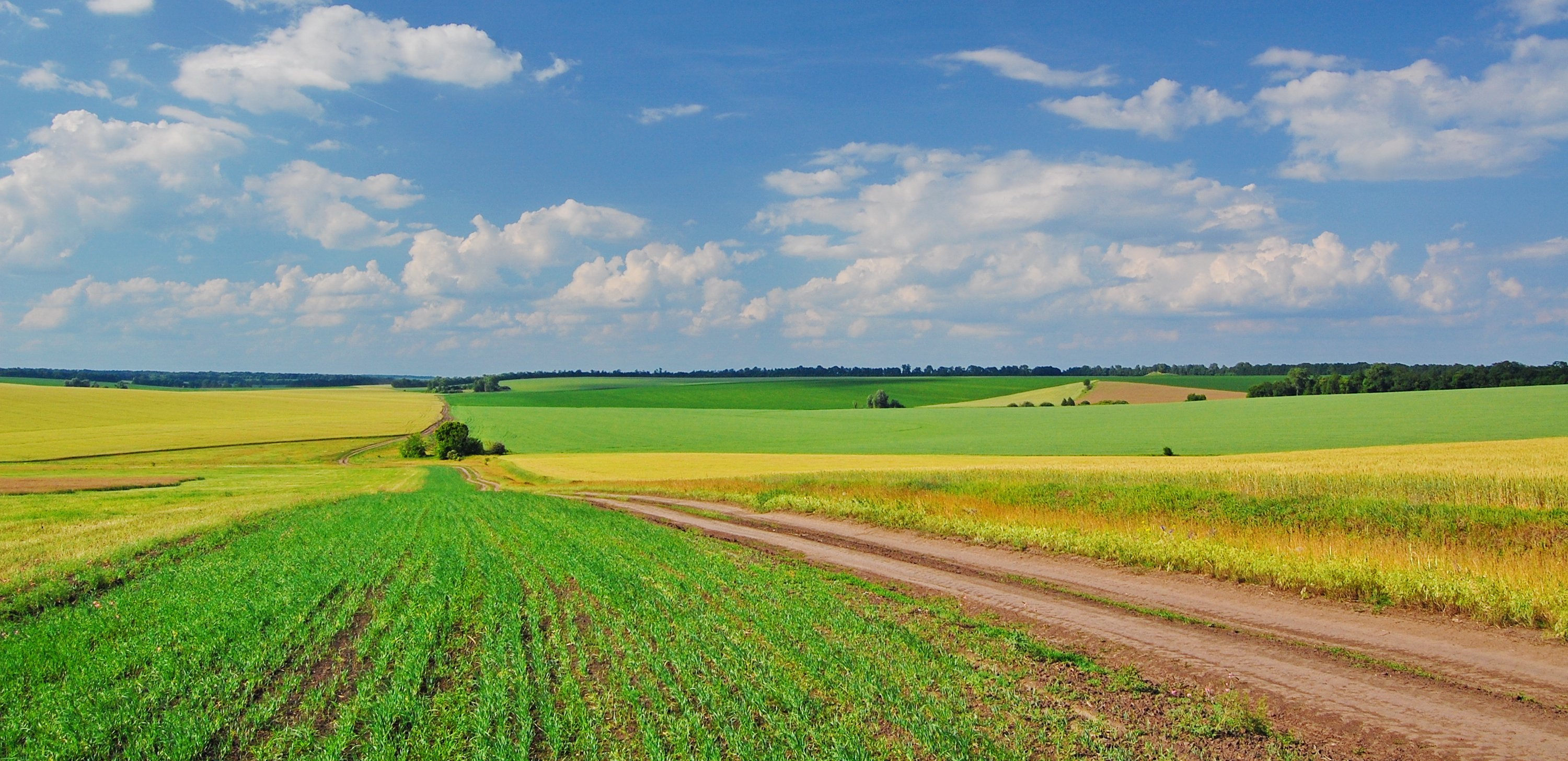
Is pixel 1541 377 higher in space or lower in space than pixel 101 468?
higher

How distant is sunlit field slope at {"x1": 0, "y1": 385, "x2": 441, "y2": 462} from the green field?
22.1m

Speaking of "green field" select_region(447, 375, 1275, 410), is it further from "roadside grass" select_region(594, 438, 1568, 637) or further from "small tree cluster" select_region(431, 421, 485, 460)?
"roadside grass" select_region(594, 438, 1568, 637)

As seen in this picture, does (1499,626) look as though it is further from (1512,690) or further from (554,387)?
(554,387)

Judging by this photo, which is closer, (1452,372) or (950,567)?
(950,567)

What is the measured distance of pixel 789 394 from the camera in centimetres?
14050

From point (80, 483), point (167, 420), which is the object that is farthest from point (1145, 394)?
point (167, 420)

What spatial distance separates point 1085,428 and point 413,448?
62.8 m

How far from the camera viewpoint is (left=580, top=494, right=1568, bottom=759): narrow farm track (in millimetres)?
7391

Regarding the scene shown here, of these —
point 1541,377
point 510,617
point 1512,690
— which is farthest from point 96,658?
point 1541,377

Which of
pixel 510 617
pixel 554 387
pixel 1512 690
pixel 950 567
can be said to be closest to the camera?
pixel 1512 690

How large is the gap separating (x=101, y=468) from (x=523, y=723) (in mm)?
67541

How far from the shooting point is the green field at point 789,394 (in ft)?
418

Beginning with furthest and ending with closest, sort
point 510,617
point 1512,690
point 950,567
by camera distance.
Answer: point 950,567 < point 510,617 < point 1512,690

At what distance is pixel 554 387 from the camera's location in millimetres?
179000
